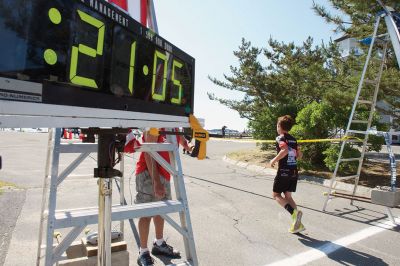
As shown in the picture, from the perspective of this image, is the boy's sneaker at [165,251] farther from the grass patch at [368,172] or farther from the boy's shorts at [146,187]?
the grass patch at [368,172]

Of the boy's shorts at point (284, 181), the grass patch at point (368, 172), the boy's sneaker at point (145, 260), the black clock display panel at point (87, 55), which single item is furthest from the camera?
the grass patch at point (368, 172)

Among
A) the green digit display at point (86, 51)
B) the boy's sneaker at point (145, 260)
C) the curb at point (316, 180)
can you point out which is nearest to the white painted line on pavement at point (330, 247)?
the boy's sneaker at point (145, 260)

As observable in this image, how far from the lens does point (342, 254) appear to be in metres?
4.90

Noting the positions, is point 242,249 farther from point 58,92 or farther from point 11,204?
point 11,204

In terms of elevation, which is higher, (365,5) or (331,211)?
(365,5)

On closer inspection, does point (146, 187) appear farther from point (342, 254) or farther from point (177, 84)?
point (342, 254)

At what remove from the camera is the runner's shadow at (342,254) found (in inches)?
183

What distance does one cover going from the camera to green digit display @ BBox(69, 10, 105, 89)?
184 cm

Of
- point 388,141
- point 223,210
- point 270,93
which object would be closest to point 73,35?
point 223,210

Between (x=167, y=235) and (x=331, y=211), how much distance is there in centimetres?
366

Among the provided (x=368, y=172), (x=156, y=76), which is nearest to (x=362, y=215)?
(x=368, y=172)

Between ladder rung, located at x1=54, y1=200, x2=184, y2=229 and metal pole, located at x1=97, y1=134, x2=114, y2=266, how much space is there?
0.50m

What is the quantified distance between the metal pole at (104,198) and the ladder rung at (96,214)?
50 cm

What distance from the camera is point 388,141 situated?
Answer: 6.54m
